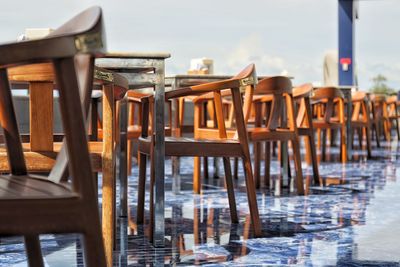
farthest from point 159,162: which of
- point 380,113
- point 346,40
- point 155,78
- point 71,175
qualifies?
point 346,40

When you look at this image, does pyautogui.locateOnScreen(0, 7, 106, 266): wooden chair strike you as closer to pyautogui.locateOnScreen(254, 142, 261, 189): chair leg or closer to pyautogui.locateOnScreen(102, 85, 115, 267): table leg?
pyautogui.locateOnScreen(102, 85, 115, 267): table leg

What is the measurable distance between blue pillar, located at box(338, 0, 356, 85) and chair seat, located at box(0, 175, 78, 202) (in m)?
12.8

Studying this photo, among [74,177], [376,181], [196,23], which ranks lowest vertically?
[376,181]

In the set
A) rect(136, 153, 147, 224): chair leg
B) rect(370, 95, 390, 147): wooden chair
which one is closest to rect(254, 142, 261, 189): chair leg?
rect(136, 153, 147, 224): chair leg

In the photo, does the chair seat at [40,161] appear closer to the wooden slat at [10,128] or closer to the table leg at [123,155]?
the wooden slat at [10,128]

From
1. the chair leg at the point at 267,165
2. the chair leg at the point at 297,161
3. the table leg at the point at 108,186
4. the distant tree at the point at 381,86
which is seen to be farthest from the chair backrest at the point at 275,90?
the distant tree at the point at 381,86

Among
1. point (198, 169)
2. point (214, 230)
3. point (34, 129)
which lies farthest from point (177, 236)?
point (198, 169)

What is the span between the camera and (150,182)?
10.8 ft

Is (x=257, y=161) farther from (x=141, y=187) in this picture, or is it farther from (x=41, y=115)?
(x=41, y=115)

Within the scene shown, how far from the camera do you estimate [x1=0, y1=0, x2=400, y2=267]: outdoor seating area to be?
1289 mm

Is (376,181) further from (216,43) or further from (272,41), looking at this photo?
(272,41)

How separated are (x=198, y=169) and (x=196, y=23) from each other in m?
11.5

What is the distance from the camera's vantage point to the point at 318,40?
16.6m

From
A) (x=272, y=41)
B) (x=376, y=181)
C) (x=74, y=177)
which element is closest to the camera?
(x=74, y=177)
